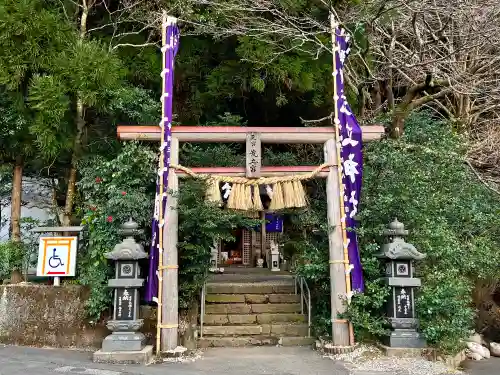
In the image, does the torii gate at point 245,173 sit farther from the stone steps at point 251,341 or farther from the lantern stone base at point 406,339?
the stone steps at point 251,341

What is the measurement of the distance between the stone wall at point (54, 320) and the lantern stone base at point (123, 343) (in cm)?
90

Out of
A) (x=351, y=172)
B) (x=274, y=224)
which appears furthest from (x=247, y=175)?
(x=274, y=224)

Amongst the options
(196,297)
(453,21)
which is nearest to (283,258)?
(196,297)

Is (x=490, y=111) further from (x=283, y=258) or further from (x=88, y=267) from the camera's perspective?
(x=88, y=267)

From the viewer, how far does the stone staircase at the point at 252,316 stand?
329 inches

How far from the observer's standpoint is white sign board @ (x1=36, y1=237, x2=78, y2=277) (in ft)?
27.2

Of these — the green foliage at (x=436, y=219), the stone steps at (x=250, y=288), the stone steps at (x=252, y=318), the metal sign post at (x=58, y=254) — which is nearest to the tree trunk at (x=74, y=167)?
the metal sign post at (x=58, y=254)

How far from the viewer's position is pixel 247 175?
7.59m

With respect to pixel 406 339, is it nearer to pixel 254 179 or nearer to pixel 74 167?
pixel 254 179

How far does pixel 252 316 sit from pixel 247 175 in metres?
3.11

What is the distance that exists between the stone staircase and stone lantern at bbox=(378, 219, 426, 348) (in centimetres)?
185

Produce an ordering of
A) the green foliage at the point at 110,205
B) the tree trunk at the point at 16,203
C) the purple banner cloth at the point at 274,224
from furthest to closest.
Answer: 1. the purple banner cloth at the point at 274,224
2. the tree trunk at the point at 16,203
3. the green foliage at the point at 110,205

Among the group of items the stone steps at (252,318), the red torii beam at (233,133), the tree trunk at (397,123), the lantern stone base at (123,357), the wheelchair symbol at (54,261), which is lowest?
the lantern stone base at (123,357)

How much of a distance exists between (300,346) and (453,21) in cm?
877
